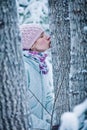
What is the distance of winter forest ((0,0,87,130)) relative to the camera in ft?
9.33

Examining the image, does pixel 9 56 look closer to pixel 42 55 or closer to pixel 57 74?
pixel 57 74

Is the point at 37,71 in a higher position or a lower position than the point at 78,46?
lower

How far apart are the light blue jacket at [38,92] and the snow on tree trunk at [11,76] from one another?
8.79 ft

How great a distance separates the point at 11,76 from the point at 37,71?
9.54 feet

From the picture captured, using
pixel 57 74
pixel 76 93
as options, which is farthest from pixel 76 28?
pixel 57 74

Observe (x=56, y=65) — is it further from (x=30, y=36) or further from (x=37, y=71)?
(x=37, y=71)

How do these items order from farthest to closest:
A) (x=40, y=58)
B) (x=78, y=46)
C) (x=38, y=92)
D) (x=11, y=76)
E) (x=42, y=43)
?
(x=38, y=92) < (x=40, y=58) < (x=42, y=43) < (x=78, y=46) < (x=11, y=76)

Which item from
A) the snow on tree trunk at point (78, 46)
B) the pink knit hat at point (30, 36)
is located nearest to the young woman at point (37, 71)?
the pink knit hat at point (30, 36)

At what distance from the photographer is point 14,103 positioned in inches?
118

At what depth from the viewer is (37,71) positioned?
582cm

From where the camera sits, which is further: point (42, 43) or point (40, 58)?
point (40, 58)

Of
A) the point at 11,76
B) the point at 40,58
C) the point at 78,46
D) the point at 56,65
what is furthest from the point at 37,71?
the point at 11,76

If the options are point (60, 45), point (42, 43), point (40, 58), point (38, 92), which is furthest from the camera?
point (38, 92)

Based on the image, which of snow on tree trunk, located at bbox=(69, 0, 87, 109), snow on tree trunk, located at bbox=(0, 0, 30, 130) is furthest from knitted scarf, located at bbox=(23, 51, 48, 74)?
snow on tree trunk, located at bbox=(0, 0, 30, 130)
